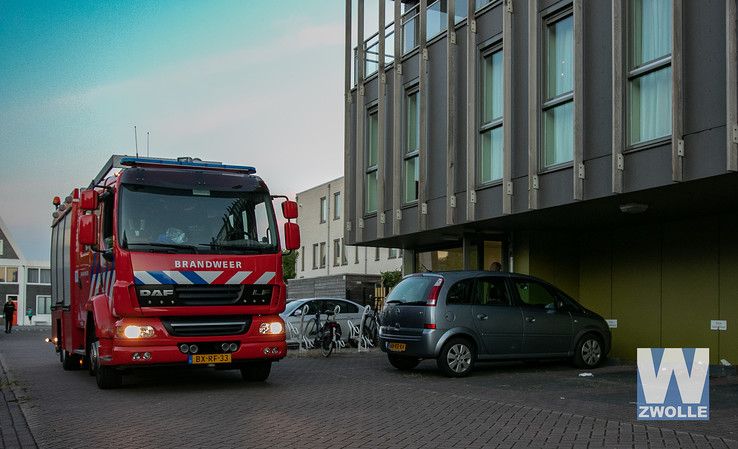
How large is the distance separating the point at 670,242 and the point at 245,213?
27.9ft

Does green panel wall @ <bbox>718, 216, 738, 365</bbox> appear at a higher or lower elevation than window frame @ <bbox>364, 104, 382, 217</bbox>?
lower

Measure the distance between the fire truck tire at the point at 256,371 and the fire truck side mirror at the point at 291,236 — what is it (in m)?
1.97

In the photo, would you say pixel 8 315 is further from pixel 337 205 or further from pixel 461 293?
pixel 461 293

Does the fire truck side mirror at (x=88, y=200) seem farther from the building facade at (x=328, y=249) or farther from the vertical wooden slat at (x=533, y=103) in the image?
the building facade at (x=328, y=249)

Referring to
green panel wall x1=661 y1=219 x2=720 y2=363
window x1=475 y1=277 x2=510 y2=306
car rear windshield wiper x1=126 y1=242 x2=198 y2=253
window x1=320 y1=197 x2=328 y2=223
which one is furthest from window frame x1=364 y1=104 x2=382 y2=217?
window x1=320 y1=197 x2=328 y2=223

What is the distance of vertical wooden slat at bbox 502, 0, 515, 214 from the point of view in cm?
1644

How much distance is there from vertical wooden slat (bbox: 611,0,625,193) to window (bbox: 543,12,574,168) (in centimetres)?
161

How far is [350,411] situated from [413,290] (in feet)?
16.0

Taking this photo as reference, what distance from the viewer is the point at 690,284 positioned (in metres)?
16.1

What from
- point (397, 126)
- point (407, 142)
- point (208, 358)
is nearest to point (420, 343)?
point (208, 358)

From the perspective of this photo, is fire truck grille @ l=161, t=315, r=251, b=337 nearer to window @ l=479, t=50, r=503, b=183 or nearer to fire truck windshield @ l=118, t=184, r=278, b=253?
fire truck windshield @ l=118, t=184, r=278, b=253

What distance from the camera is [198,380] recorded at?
14625 mm

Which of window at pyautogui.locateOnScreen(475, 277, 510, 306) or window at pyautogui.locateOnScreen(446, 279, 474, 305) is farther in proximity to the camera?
window at pyautogui.locateOnScreen(475, 277, 510, 306)

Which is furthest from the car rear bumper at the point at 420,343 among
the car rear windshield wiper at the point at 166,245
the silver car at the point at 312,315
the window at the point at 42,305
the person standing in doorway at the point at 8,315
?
the window at the point at 42,305
